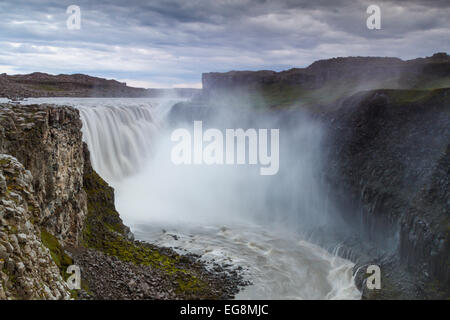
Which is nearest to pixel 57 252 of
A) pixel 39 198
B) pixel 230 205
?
pixel 39 198

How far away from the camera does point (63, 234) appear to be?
2064 centimetres

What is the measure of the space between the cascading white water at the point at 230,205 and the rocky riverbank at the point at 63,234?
14.2ft

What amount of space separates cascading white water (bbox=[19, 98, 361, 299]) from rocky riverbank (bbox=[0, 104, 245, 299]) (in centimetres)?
433

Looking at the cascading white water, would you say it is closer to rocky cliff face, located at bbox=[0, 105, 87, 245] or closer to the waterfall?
the waterfall

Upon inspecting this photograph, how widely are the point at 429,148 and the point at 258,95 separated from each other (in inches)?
2883

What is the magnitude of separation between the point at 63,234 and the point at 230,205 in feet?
98.6

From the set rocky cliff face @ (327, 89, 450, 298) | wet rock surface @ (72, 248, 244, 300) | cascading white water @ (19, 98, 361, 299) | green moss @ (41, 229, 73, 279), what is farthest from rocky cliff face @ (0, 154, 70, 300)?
rocky cliff face @ (327, 89, 450, 298)

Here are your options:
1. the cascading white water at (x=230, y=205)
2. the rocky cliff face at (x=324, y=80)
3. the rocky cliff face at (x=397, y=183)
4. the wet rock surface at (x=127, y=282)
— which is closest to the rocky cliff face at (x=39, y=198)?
the wet rock surface at (x=127, y=282)

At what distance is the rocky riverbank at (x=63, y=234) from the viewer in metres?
10.5

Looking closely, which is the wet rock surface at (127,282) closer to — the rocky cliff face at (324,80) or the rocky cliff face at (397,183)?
the rocky cliff face at (397,183)

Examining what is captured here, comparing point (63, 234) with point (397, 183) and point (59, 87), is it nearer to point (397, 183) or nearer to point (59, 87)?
point (397, 183)
